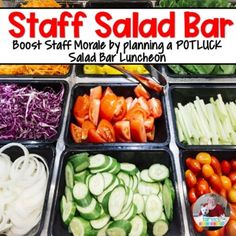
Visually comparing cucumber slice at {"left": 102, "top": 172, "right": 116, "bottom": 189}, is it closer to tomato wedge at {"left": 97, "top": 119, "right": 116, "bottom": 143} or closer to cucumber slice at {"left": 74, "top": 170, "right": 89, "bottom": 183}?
cucumber slice at {"left": 74, "top": 170, "right": 89, "bottom": 183}

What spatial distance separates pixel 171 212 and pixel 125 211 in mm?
232

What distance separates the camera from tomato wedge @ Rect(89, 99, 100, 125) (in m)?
2.29

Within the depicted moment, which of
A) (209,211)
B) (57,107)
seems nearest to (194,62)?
(209,211)

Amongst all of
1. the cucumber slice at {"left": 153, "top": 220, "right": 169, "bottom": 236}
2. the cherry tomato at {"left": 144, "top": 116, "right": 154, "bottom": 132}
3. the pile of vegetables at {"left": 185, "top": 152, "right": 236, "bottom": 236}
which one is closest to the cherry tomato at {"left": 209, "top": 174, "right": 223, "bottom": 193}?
the pile of vegetables at {"left": 185, "top": 152, "right": 236, "bottom": 236}

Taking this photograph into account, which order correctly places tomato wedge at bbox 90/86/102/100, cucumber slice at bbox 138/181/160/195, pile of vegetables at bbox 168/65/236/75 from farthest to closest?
pile of vegetables at bbox 168/65/236/75, tomato wedge at bbox 90/86/102/100, cucumber slice at bbox 138/181/160/195

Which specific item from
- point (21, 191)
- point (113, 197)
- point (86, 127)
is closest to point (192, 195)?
point (113, 197)

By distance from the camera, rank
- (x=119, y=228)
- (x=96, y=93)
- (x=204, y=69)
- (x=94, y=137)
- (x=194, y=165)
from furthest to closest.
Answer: (x=204, y=69)
(x=96, y=93)
(x=94, y=137)
(x=194, y=165)
(x=119, y=228)

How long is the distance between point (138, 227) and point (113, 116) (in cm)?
74

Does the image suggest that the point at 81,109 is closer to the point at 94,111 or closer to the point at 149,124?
the point at 94,111

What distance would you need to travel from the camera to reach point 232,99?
2.54 meters

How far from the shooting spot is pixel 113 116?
227cm

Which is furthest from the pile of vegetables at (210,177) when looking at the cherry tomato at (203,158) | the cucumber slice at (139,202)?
the cucumber slice at (139,202)

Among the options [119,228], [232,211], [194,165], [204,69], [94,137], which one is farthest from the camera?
[204,69]

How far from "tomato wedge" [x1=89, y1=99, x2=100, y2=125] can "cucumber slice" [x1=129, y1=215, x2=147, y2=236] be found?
71 cm
